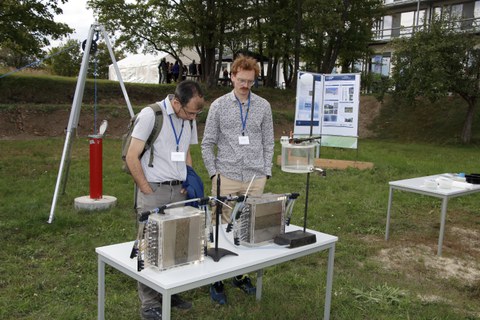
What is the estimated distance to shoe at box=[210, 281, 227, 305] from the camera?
3400 millimetres

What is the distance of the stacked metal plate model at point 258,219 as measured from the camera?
250cm

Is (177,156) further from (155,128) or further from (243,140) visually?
(243,140)

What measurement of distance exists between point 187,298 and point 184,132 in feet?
4.41

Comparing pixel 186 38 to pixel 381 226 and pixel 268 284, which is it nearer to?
pixel 381 226

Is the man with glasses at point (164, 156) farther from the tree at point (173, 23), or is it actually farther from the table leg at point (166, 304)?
the tree at point (173, 23)

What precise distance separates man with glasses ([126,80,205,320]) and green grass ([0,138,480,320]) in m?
0.43

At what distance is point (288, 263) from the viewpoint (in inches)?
168

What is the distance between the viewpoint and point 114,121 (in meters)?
14.3

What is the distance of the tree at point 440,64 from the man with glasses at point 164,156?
13.3 m

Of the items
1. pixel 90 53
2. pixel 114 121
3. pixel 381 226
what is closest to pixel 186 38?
pixel 114 121

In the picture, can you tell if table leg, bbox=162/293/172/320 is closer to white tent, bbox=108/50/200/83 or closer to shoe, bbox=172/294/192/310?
shoe, bbox=172/294/192/310

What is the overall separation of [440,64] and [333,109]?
22.2 ft

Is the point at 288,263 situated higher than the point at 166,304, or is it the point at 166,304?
the point at 166,304

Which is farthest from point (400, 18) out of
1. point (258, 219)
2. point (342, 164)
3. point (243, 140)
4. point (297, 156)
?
point (258, 219)
